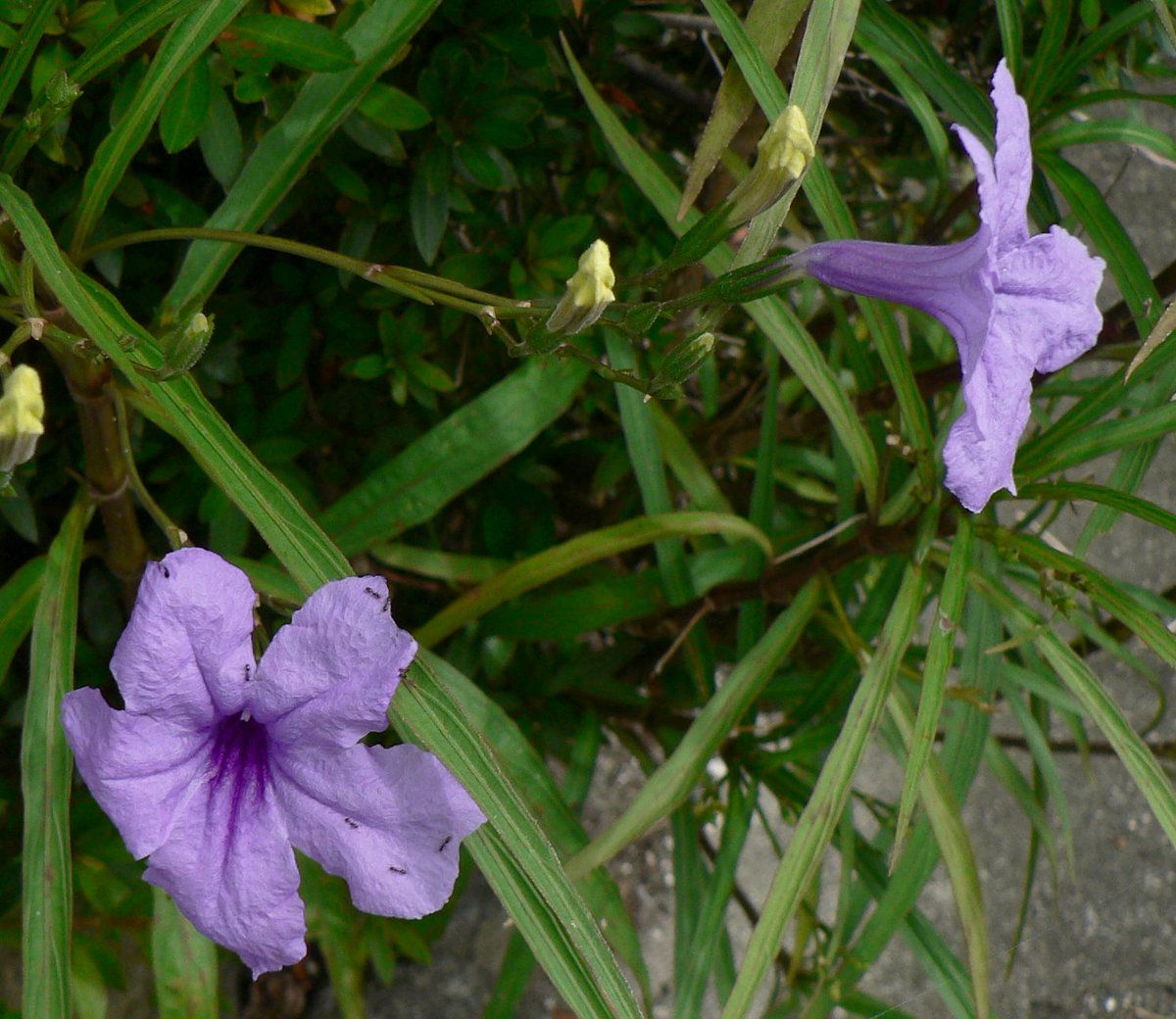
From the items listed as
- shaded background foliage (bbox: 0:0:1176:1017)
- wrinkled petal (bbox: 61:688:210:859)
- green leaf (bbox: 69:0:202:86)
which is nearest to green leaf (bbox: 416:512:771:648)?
shaded background foliage (bbox: 0:0:1176:1017)

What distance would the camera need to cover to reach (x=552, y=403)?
1.11 m

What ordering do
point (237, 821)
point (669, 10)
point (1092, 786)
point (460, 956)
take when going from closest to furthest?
point (237, 821) → point (669, 10) → point (460, 956) → point (1092, 786)

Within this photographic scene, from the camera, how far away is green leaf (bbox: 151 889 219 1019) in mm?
1047

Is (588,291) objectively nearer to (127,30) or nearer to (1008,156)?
(1008,156)

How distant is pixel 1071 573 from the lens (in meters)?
0.97

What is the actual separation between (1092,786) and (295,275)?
6.41 feet

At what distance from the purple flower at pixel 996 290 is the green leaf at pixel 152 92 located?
1.42ft

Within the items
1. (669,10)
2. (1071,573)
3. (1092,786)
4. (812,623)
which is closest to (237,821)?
(1071,573)

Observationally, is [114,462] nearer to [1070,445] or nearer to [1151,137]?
[1070,445]

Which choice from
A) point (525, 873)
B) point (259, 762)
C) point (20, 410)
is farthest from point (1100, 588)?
point (20, 410)

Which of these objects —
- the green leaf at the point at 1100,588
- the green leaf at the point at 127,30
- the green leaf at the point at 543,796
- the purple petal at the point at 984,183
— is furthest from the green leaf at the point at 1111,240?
the green leaf at the point at 127,30

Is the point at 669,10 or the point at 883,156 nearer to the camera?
the point at 669,10

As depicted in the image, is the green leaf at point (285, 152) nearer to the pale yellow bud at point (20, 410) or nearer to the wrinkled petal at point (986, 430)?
the pale yellow bud at point (20, 410)

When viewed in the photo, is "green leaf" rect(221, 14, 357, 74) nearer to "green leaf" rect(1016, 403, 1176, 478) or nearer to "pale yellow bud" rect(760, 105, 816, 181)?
"pale yellow bud" rect(760, 105, 816, 181)
